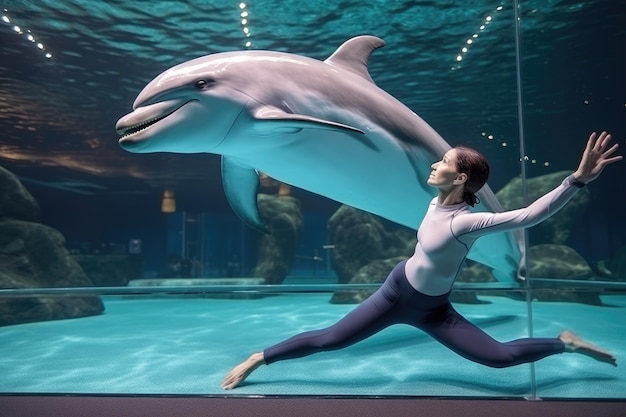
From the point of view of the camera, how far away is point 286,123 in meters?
2.97

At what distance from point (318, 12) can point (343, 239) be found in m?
6.00

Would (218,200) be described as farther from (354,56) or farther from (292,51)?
(354,56)

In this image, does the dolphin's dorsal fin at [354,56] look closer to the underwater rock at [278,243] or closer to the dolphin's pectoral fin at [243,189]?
the dolphin's pectoral fin at [243,189]

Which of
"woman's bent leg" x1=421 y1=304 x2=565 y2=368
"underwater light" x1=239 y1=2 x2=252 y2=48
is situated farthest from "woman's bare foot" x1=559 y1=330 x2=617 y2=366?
"underwater light" x1=239 y1=2 x2=252 y2=48

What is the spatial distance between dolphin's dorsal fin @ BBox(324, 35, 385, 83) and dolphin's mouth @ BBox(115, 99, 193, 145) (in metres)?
1.75

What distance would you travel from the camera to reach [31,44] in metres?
12.4

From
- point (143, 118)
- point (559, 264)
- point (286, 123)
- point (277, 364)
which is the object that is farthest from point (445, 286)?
point (559, 264)

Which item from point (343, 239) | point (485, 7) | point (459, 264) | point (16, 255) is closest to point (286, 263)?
point (343, 239)

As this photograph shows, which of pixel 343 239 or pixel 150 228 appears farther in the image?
pixel 150 228

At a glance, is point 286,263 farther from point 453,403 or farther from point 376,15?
point 453,403

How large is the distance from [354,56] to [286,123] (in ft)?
5.40

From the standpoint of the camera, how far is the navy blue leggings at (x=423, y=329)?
2797 millimetres

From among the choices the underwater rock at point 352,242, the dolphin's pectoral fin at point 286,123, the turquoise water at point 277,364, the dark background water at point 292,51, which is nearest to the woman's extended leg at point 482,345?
the turquoise water at point 277,364

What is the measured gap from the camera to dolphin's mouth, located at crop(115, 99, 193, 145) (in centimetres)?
282
